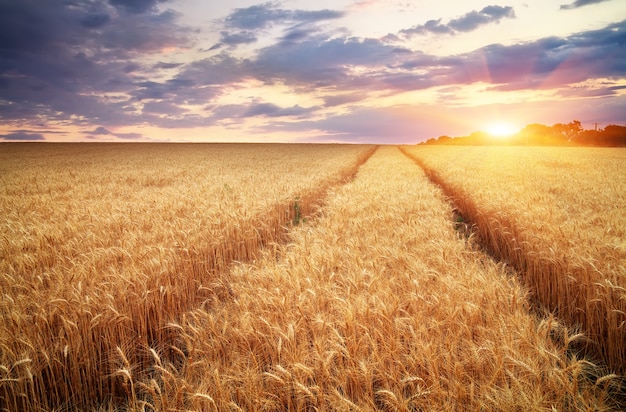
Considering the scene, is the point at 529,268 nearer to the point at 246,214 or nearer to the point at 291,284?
the point at 291,284

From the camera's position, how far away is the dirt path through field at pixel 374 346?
218cm

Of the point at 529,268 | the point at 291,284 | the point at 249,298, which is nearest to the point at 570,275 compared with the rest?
the point at 529,268

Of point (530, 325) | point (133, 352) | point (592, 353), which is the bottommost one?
point (592, 353)

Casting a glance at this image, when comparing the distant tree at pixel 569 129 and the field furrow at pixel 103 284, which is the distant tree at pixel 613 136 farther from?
the field furrow at pixel 103 284

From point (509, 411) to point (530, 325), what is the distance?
3.82 ft

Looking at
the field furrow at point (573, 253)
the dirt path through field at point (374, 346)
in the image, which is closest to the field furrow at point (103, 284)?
the dirt path through field at point (374, 346)

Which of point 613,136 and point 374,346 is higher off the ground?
point 613,136

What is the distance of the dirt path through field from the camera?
2.18 meters

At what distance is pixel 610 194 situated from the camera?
29.8ft

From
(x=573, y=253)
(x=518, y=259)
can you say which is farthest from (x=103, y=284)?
(x=518, y=259)

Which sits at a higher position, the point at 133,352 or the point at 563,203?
the point at 563,203

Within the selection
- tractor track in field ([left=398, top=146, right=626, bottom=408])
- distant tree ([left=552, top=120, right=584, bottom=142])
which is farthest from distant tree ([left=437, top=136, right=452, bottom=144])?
tractor track in field ([left=398, top=146, right=626, bottom=408])

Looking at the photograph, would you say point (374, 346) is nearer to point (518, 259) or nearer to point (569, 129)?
point (518, 259)

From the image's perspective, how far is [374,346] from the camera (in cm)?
254
